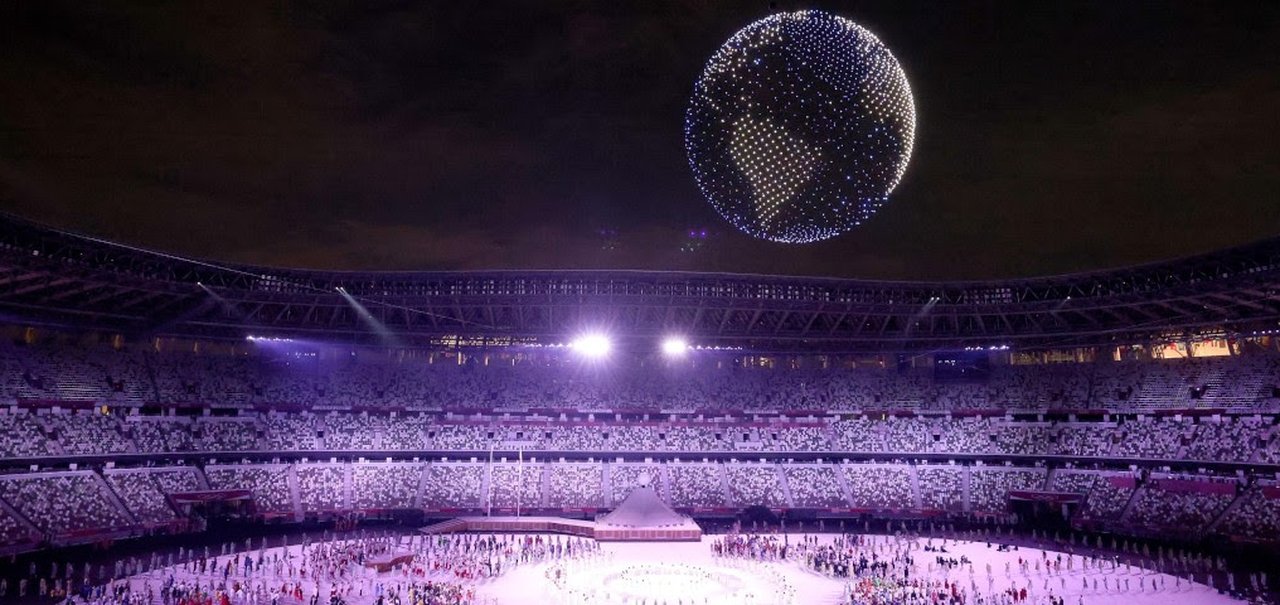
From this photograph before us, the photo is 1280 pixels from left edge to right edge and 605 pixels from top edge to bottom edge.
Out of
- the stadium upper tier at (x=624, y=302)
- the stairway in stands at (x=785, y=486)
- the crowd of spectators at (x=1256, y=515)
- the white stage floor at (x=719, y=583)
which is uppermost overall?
the stadium upper tier at (x=624, y=302)

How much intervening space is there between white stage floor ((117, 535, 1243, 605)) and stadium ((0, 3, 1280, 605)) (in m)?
0.26

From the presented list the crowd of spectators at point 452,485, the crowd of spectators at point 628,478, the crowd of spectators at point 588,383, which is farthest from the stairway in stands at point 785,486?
the crowd of spectators at point 452,485

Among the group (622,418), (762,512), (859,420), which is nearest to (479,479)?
(622,418)

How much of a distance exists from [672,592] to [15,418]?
133 feet

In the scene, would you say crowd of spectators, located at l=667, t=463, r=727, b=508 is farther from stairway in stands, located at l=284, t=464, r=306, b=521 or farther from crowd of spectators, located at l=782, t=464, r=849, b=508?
stairway in stands, located at l=284, t=464, r=306, b=521

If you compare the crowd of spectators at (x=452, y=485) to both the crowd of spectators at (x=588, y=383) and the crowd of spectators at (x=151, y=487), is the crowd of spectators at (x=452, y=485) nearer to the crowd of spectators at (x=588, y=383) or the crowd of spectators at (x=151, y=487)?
the crowd of spectators at (x=588, y=383)

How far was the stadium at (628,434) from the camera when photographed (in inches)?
1524

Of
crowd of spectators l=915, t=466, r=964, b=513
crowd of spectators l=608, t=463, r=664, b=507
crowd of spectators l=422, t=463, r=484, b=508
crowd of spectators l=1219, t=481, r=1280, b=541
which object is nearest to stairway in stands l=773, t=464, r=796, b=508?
crowd of spectators l=608, t=463, r=664, b=507

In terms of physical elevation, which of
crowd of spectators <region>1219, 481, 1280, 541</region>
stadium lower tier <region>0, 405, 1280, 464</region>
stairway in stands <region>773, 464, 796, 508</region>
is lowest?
crowd of spectators <region>1219, 481, 1280, 541</region>

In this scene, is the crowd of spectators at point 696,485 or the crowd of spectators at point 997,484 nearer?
the crowd of spectators at point 997,484

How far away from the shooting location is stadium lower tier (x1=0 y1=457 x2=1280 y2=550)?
4431 centimetres

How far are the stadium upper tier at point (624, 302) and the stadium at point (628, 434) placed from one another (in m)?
0.26

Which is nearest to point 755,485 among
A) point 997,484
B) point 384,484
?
point 997,484

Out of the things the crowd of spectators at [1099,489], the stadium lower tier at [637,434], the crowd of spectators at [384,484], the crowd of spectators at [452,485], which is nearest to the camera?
the stadium lower tier at [637,434]
